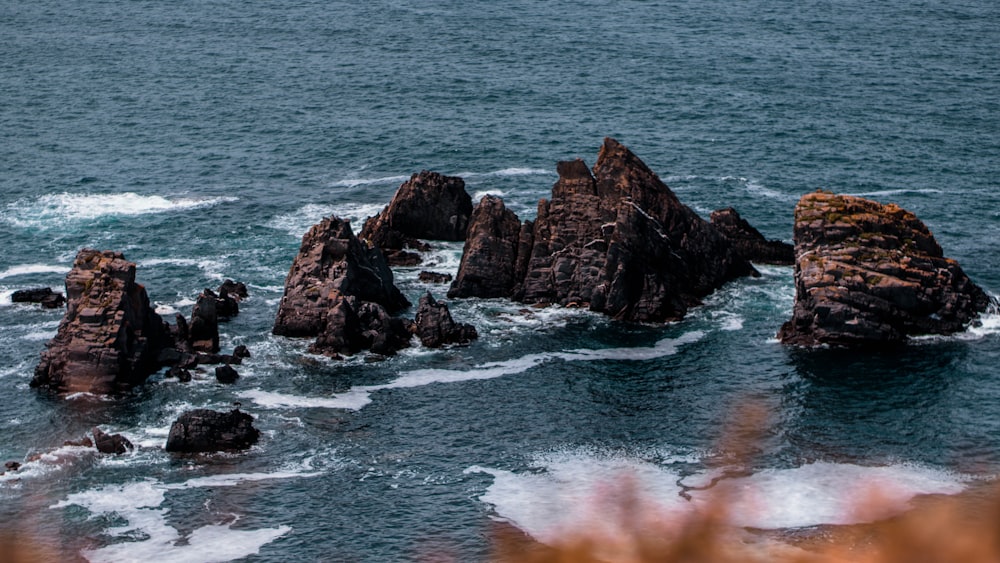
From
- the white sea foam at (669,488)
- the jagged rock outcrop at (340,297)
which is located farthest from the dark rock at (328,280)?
the white sea foam at (669,488)

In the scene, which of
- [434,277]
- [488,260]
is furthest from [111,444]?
[488,260]

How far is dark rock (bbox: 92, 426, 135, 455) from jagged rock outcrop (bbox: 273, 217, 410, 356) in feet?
71.4

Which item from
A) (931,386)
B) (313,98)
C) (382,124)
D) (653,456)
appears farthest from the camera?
(313,98)

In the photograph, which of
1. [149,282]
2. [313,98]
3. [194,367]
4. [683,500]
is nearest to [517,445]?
[683,500]

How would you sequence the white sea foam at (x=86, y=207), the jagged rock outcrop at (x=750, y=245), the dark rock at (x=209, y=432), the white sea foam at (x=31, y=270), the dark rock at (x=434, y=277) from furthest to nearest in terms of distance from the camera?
the white sea foam at (x=86, y=207) → the jagged rock outcrop at (x=750, y=245) → the white sea foam at (x=31, y=270) → the dark rock at (x=434, y=277) → the dark rock at (x=209, y=432)

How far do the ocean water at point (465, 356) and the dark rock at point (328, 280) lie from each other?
9.74ft

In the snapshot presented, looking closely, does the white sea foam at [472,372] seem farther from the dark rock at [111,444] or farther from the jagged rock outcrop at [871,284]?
the dark rock at [111,444]

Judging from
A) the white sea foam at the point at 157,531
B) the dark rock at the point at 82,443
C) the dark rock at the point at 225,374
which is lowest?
the white sea foam at the point at 157,531

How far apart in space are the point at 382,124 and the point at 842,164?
6361cm

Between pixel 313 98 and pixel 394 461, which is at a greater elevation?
pixel 313 98

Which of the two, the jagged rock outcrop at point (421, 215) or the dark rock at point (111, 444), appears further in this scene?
the jagged rock outcrop at point (421, 215)

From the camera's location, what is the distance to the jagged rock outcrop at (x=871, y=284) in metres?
109

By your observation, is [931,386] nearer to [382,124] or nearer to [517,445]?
[517,445]

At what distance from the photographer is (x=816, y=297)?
4321 inches
